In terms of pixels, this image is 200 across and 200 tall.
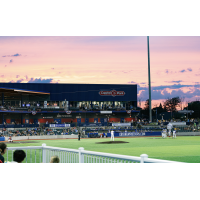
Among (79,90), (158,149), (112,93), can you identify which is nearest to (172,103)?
(112,93)

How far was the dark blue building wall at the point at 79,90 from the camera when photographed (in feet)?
247

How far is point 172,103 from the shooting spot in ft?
472

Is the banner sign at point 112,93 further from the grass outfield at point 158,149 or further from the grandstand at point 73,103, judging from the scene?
the grass outfield at point 158,149

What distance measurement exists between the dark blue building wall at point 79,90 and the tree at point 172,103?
6557 cm

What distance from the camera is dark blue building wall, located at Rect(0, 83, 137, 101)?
247 feet

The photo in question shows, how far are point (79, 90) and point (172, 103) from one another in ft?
255

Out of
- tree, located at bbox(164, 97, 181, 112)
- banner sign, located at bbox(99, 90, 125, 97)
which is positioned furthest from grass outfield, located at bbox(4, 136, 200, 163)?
tree, located at bbox(164, 97, 181, 112)

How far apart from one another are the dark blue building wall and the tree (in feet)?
215

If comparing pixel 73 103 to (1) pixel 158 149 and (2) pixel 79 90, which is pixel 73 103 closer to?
(2) pixel 79 90

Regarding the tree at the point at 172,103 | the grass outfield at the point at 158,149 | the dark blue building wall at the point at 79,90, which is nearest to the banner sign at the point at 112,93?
the dark blue building wall at the point at 79,90
